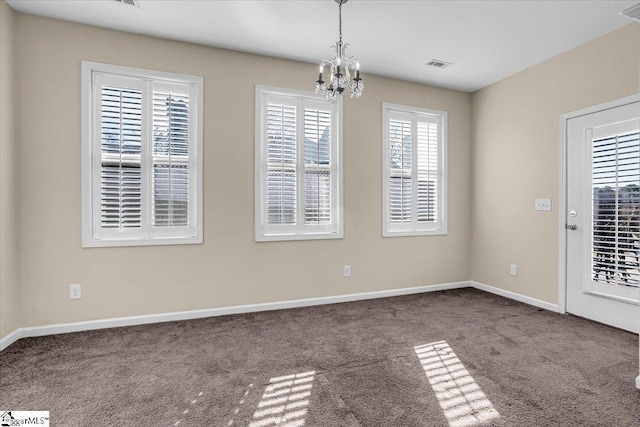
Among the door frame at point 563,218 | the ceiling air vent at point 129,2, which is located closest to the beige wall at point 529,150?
the door frame at point 563,218

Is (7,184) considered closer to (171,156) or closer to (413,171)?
(171,156)

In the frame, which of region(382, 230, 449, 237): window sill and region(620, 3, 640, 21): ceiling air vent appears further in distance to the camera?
region(382, 230, 449, 237): window sill

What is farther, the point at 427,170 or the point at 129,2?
the point at 427,170

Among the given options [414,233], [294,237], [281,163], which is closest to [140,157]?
[281,163]

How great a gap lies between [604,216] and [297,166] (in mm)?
3137

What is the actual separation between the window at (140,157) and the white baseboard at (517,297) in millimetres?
3804

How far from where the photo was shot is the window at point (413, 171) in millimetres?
4426

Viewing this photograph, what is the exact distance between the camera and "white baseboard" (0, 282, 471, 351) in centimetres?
302

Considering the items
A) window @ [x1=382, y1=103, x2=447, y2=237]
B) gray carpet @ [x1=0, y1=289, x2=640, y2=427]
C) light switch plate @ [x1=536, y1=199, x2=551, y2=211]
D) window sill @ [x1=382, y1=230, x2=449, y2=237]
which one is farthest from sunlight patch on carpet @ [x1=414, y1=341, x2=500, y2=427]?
light switch plate @ [x1=536, y1=199, x2=551, y2=211]

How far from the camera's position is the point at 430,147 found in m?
4.72

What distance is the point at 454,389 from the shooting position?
2.16 meters

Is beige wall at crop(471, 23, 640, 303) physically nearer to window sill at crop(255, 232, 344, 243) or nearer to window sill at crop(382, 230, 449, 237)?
window sill at crop(382, 230, 449, 237)

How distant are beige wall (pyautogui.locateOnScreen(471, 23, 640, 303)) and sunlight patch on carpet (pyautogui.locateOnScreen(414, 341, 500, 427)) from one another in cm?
206

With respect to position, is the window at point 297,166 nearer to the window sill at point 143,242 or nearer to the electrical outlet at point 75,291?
the window sill at point 143,242
